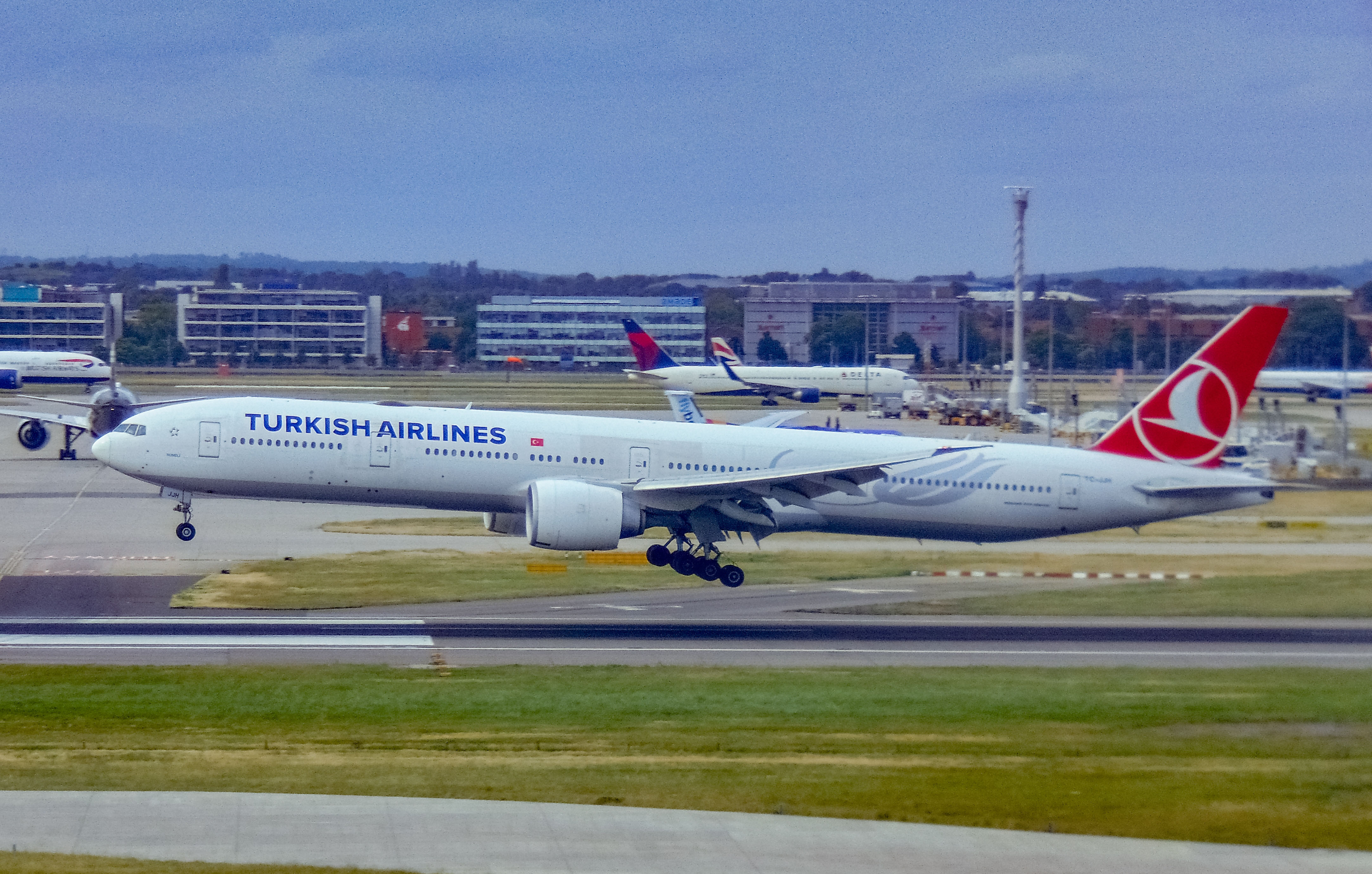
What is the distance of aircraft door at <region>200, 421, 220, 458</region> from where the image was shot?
1378 inches

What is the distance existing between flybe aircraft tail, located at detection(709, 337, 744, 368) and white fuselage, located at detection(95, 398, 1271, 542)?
7454 cm

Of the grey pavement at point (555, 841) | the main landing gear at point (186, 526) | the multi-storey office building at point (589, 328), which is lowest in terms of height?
the grey pavement at point (555, 841)

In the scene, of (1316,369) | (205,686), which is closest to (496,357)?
(1316,369)

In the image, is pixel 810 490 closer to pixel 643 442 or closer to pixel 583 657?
pixel 643 442

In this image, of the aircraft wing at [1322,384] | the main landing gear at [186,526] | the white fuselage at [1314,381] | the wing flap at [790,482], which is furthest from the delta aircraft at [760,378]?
the wing flap at [790,482]

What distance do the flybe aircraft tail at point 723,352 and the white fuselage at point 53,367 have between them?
4525 cm

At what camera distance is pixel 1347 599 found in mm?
35500

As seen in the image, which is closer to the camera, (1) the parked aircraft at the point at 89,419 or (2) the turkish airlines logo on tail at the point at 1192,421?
(2) the turkish airlines logo on tail at the point at 1192,421

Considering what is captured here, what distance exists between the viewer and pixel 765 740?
68.8 feet

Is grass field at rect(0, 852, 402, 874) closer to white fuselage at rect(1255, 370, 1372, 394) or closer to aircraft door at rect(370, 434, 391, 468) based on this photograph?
aircraft door at rect(370, 434, 391, 468)

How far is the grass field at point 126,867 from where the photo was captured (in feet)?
45.2

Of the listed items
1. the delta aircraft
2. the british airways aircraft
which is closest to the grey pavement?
the british airways aircraft

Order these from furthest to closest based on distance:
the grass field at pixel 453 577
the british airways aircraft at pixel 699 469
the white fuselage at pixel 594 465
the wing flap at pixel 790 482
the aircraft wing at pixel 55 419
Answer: the aircraft wing at pixel 55 419 < the grass field at pixel 453 577 < the white fuselage at pixel 594 465 < the british airways aircraft at pixel 699 469 < the wing flap at pixel 790 482

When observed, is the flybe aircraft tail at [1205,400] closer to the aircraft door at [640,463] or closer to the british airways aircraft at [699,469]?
the british airways aircraft at [699,469]
